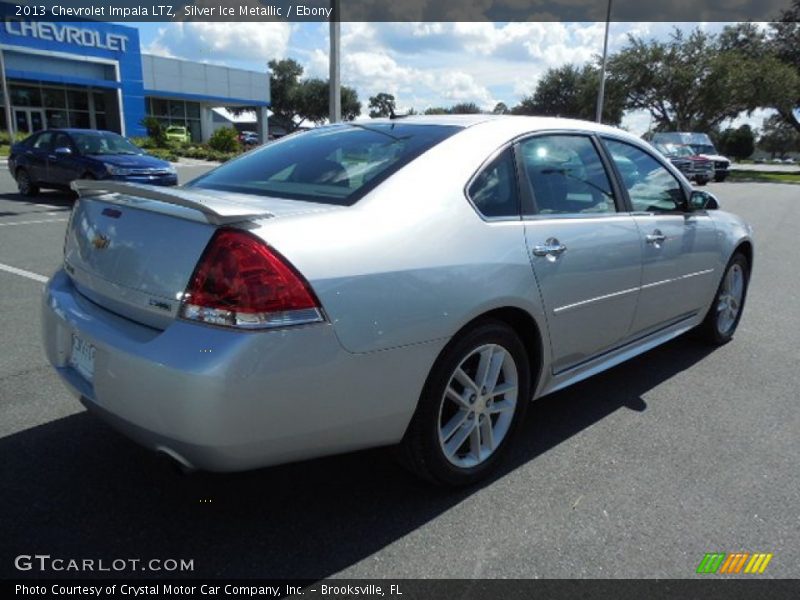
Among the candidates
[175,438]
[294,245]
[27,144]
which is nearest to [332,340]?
[294,245]

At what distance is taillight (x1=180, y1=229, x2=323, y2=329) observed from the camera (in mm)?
2121

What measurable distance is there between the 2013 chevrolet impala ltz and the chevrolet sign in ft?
129

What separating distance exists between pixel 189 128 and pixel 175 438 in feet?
182

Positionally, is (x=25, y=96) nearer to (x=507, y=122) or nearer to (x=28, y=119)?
(x=28, y=119)

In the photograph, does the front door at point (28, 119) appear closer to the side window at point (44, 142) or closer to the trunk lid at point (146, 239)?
the side window at point (44, 142)

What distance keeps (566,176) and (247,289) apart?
197cm

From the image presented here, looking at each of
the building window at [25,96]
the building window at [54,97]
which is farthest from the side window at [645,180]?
the building window at [54,97]

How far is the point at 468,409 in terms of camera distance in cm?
281

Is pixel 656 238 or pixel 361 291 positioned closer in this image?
pixel 361 291

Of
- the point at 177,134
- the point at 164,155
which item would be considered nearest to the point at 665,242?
the point at 164,155

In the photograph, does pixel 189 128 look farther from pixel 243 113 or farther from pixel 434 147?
pixel 434 147

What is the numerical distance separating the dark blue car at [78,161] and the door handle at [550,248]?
35.3ft

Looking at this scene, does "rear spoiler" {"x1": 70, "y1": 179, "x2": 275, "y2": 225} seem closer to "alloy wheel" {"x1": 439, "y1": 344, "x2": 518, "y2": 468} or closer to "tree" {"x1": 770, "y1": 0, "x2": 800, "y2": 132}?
"alloy wheel" {"x1": 439, "y1": 344, "x2": 518, "y2": 468}

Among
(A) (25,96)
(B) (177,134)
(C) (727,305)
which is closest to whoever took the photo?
(C) (727,305)
